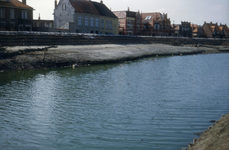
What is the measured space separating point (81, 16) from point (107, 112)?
2402 inches

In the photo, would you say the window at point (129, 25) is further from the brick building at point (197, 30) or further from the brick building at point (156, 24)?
the brick building at point (197, 30)

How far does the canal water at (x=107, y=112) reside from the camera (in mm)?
12312

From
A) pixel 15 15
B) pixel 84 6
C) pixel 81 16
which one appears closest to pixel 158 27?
pixel 84 6

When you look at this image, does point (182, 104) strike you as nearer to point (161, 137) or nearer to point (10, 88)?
point (161, 137)

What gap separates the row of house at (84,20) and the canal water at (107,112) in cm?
3765

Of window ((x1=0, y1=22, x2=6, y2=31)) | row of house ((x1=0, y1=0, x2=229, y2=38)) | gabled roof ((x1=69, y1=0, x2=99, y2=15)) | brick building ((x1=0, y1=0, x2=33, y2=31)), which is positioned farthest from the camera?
gabled roof ((x1=69, y1=0, x2=99, y2=15))

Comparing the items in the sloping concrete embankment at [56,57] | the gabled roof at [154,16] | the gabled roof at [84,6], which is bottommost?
the sloping concrete embankment at [56,57]

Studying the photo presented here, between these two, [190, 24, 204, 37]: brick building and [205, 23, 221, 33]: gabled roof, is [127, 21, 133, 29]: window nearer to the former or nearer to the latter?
[190, 24, 204, 37]: brick building

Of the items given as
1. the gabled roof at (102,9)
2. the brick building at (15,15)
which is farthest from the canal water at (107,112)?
the gabled roof at (102,9)

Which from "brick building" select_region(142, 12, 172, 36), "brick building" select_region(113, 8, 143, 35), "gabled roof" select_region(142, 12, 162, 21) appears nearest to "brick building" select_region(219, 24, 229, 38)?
"brick building" select_region(142, 12, 172, 36)

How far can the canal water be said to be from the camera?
12312 millimetres

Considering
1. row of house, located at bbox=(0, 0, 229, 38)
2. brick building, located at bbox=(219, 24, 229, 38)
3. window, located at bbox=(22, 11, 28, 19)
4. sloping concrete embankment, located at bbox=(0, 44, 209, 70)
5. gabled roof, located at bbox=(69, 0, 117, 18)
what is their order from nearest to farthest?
sloping concrete embankment, located at bbox=(0, 44, 209, 70) → row of house, located at bbox=(0, 0, 229, 38) → window, located at bbox=(22, 11, 28, 19) → gabled roof, located at bbox=(69, 0, 117, 18) → brick building, located at bbox=(219, 24, 229, 38)

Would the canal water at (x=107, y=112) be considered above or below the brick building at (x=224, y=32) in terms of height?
below

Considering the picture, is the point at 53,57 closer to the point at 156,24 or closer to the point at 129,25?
the point at 129,25
